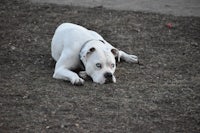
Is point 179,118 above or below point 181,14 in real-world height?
below

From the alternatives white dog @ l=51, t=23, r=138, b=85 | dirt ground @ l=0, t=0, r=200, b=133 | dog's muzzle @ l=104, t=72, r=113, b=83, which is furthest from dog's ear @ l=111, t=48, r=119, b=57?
dog's muzzle @ l=104, t=72, r=113, b=83

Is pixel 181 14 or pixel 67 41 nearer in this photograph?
pixel 67 41

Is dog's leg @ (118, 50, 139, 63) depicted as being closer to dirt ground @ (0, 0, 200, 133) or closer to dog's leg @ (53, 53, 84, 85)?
dirt ground @ (0, 0, 200, 133)

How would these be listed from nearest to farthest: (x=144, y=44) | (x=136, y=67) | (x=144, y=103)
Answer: (x=144, y=103)
(x=136, y=67)
(x=144, y=44)

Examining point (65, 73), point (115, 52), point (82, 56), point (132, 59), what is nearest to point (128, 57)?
point (132, 59)

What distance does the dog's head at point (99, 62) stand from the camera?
675 cm

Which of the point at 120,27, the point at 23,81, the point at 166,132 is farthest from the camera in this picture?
the point at 120,27

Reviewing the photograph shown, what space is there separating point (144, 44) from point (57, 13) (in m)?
2.70

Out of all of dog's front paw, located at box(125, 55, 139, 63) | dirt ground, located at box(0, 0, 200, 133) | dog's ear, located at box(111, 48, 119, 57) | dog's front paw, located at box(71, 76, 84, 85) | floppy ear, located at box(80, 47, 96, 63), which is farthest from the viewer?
dog's front paw, located at box(125, 55, 139, 63)

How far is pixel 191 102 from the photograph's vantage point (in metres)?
6.16

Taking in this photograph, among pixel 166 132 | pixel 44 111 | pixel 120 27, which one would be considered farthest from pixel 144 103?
pixel 120 27

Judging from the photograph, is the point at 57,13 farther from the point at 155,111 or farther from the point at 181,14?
the point at 155,111

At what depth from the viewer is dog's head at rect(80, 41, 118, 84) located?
6.75 metres

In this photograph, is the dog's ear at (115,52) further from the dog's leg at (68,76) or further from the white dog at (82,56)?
the dog's leg at (68,76)
